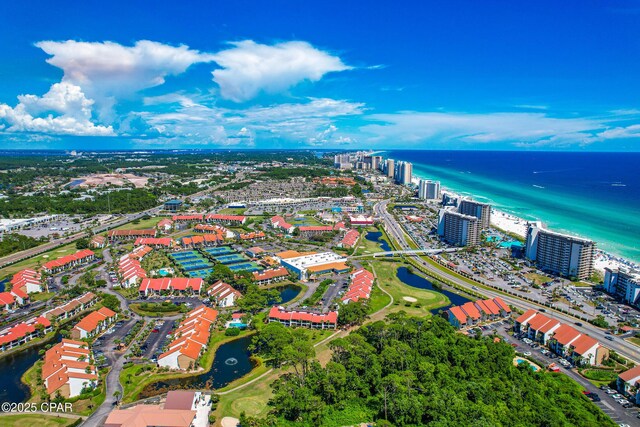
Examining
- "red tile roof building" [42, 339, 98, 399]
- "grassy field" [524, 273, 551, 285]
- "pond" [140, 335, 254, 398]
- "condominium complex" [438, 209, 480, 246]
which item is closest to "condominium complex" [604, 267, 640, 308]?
"grassy field" [524, 273, 551, 285]

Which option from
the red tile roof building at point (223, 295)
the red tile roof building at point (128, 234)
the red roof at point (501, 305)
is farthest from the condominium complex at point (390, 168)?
the red tile roof building at point (223, 295)

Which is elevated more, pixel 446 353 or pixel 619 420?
pixel 446 353

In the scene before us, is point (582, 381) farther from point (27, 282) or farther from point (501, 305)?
point (27, 282)

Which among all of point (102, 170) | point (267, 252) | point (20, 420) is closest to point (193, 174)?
point (102, 170)

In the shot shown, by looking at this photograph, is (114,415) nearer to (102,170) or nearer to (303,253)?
(303,253)

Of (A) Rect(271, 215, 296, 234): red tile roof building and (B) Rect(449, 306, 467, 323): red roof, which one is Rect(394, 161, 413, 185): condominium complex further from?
(B) Rect(449, 306, 467, 323): red roof

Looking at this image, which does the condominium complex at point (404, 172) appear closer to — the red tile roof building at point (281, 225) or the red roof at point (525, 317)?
the red tile roof building at point (281, 225)
